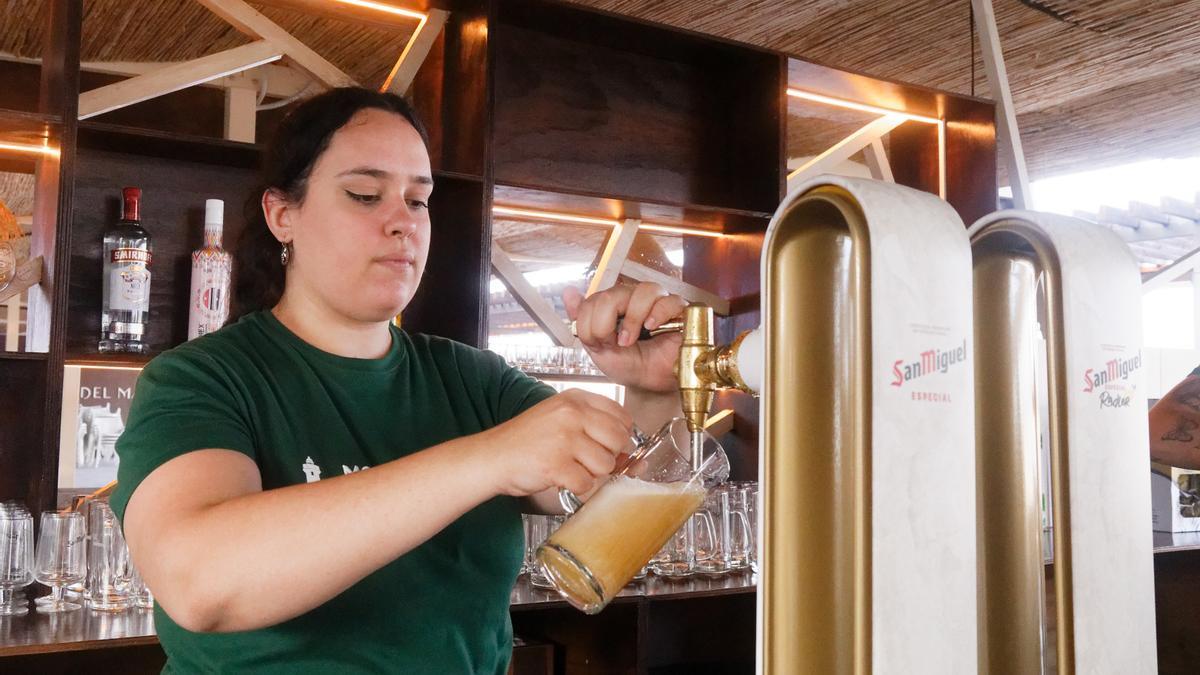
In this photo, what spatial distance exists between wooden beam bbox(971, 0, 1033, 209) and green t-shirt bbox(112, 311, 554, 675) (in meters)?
2.21

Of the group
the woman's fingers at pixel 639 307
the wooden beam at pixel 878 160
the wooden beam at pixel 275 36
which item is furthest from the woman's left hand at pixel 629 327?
the wooden beam at pixel 878 160

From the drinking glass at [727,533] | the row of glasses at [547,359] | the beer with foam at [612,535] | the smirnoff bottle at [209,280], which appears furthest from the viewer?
the row of glasses at [547,359]

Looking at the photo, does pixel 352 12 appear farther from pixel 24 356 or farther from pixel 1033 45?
pixel 1033 45

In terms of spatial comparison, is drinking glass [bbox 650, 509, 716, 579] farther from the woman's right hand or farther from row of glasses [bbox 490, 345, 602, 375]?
the woman's right hand

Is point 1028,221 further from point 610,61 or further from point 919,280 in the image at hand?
point 610,61

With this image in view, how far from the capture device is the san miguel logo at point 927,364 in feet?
1.47

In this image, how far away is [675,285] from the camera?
320 centimetres

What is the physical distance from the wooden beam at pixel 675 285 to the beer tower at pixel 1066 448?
2.58m

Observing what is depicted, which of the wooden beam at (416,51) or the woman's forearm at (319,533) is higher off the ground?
the wooden beam at (416,51)

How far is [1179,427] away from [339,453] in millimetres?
2202

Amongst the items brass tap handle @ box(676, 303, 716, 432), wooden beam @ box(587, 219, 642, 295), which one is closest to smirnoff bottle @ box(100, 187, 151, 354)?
wooden beam @ box(587, 219, 642, 295)

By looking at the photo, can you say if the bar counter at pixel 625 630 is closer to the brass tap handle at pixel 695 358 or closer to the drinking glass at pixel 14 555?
the drinking glass at pixel 14 555

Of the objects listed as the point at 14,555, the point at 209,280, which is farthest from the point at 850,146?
the point at 14,555

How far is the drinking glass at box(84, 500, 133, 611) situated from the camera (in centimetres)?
197
